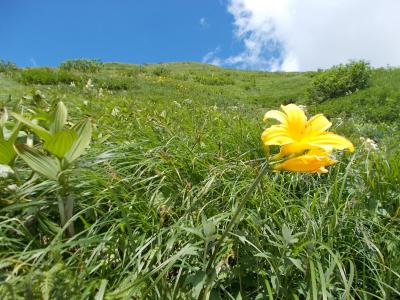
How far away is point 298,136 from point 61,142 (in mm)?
1111

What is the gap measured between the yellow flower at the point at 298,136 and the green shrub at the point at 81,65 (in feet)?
71.0

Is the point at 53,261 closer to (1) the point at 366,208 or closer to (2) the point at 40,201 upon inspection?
(2) the point at 40,201

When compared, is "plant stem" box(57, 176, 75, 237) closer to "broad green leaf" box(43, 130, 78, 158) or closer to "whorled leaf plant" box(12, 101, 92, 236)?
"whorled leaf plant" box(12, 101, 92, 236)

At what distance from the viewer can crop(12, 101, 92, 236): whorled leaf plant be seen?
6.26 feet

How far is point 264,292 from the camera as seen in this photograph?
70.5 inches

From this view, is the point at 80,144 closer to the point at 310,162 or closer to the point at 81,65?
the point at 310,162

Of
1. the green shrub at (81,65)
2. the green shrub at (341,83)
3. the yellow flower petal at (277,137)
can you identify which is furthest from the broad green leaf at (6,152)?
the green shrub at (81,65)

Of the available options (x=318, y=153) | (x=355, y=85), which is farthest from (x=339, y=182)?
(x=355, y=85)

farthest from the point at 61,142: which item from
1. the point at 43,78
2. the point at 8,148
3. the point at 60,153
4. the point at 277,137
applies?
the point at 43,78

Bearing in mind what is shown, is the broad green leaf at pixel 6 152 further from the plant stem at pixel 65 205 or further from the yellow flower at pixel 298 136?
the yellow flower at pixel 298 136

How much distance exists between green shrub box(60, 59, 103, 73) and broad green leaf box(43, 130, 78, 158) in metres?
20.9

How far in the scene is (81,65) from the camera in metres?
23.0

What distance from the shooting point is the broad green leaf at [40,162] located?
1.89m

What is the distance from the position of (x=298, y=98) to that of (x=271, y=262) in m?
17.2
